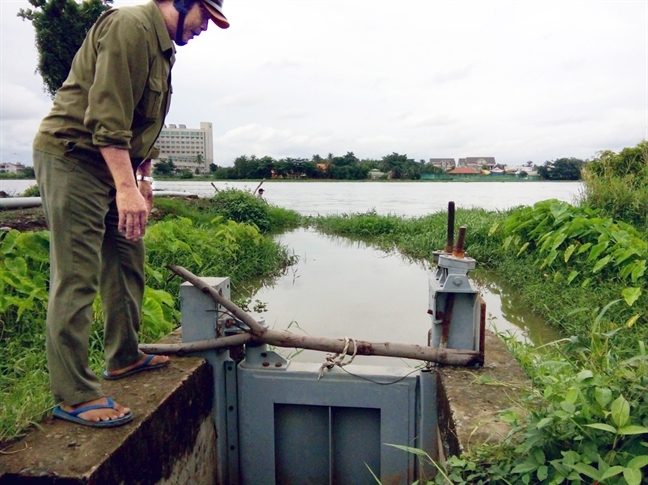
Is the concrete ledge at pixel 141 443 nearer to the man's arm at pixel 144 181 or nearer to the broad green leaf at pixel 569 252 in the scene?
the man's arm at pixel 144 181

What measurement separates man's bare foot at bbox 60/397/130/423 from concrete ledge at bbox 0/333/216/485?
4 cm

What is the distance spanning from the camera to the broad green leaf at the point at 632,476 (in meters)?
1.08

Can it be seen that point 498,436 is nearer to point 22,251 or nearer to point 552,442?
point 552,442

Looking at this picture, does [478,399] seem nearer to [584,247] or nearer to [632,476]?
[632,476]

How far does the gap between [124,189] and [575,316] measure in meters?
3.79

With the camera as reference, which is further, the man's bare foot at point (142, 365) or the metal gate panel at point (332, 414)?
the metal gate panel at point (332, 414)

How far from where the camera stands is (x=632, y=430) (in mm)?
1167

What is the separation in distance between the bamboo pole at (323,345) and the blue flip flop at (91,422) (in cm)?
65

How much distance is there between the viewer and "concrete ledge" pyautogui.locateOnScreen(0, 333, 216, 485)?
1460 millimetres

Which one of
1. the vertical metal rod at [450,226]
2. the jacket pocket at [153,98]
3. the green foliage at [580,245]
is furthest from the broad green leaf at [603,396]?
the green foliage at [580,245]

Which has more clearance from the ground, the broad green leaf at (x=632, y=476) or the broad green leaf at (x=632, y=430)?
the broad green leaf at (x=632, y=430)

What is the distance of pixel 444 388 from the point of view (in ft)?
6.89

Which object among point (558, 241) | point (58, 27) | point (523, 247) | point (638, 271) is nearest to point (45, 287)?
point (638, 271)

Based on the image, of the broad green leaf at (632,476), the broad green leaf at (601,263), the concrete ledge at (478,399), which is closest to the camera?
the broad green leaf at (632,476)
